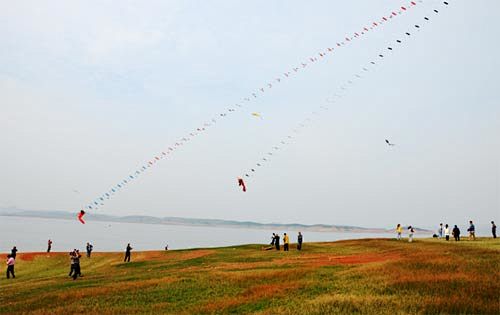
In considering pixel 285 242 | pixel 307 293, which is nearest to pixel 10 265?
pixel 285 242

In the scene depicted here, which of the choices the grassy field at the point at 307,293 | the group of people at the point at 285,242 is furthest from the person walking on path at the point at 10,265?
the group of people at the point at 285,242

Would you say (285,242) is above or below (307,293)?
above

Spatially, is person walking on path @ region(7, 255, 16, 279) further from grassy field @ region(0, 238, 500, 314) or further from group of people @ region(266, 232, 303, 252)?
group of people @ region(266, 232, 303, 252)

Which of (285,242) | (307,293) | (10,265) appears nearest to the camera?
(307,293)

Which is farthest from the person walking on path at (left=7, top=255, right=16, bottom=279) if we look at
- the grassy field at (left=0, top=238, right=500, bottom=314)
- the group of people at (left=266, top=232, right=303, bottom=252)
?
the group of people at (left=266, top=232, right=303, bottom=252)

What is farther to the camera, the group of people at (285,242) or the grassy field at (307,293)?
the group of people at (285,242)

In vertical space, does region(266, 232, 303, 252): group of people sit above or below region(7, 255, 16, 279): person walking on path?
above

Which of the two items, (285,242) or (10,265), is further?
(285,242)

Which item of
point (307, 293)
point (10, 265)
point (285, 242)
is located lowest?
point (10, 265)

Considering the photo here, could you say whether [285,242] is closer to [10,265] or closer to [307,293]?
[10,265]

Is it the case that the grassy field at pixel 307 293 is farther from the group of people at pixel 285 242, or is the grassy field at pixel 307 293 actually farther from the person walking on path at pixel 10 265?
the group of people at pixel 285 242

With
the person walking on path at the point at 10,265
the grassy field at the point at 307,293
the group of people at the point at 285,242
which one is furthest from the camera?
the group of people at the point at 285,242

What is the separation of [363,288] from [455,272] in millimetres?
4934

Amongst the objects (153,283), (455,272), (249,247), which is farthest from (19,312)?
(249,247)
